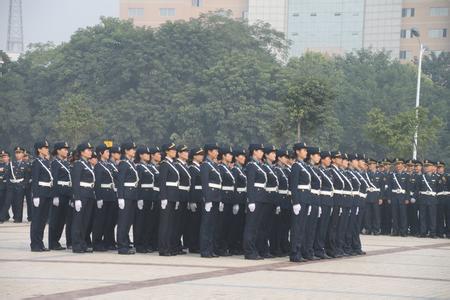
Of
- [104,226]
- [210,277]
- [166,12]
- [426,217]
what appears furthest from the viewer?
[166,12]

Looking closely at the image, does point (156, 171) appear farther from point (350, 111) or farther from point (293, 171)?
point (350, 111)

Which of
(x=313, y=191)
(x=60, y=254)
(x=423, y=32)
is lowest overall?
(x=60, y=254)

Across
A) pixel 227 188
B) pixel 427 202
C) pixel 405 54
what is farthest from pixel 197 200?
pixel 405 54

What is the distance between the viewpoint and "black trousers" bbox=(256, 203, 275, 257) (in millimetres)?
17453

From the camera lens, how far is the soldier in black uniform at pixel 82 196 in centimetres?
1719

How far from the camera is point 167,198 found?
56.6 feet

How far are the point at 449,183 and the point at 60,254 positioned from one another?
489 inches

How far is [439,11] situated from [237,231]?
9112 cm

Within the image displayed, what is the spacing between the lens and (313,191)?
17.2m

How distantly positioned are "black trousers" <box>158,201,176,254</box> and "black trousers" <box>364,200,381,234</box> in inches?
382

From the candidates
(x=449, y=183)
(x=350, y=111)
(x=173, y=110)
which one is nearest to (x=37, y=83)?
(x=173, y=110)

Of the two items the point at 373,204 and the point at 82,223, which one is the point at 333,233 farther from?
the point at 373,204

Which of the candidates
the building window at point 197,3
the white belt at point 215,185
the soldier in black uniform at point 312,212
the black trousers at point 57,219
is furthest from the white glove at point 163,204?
the building window at point 197,3

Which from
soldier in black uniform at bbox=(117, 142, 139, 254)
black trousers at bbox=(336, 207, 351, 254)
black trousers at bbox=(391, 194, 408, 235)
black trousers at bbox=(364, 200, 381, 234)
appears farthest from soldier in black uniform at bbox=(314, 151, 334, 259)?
black trousers at bbox=(391, 194, 408, 235)
